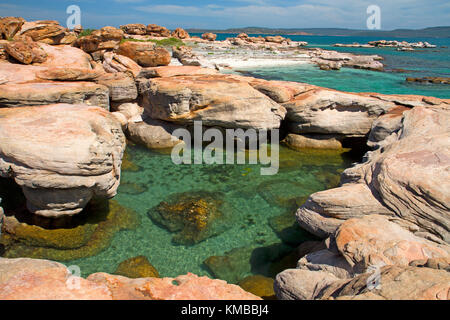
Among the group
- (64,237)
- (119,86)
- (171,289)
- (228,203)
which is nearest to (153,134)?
(119,86)

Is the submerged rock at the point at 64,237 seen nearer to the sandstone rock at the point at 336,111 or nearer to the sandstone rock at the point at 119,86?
the sandstone rock at the point at 119,86

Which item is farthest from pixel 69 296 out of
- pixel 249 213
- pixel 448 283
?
pixel 249 213

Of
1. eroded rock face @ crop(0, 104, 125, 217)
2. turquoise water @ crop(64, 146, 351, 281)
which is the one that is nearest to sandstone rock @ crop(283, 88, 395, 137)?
turquoise water @ crop(64, 146, 351, 281)

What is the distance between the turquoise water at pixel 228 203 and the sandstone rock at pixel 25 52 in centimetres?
615

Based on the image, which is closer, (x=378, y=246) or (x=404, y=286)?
(x=404, y=286)

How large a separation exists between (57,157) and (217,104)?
7.31 metres

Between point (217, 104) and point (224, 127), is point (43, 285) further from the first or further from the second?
point (224, 127)

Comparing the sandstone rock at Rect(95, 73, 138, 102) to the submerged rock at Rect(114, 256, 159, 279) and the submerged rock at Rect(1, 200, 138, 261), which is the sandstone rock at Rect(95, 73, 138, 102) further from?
the submerged rock at Rect(114, 256, 159, 279)

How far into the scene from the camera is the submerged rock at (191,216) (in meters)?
8.10

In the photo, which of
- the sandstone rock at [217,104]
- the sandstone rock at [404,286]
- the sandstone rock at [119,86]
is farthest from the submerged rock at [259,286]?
the sandstone rock at [119,86]

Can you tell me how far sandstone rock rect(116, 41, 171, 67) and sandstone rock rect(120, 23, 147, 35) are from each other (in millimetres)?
38756

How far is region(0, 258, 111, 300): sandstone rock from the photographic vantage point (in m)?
3.81

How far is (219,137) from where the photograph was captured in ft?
44.9

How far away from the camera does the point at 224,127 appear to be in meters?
13.3
